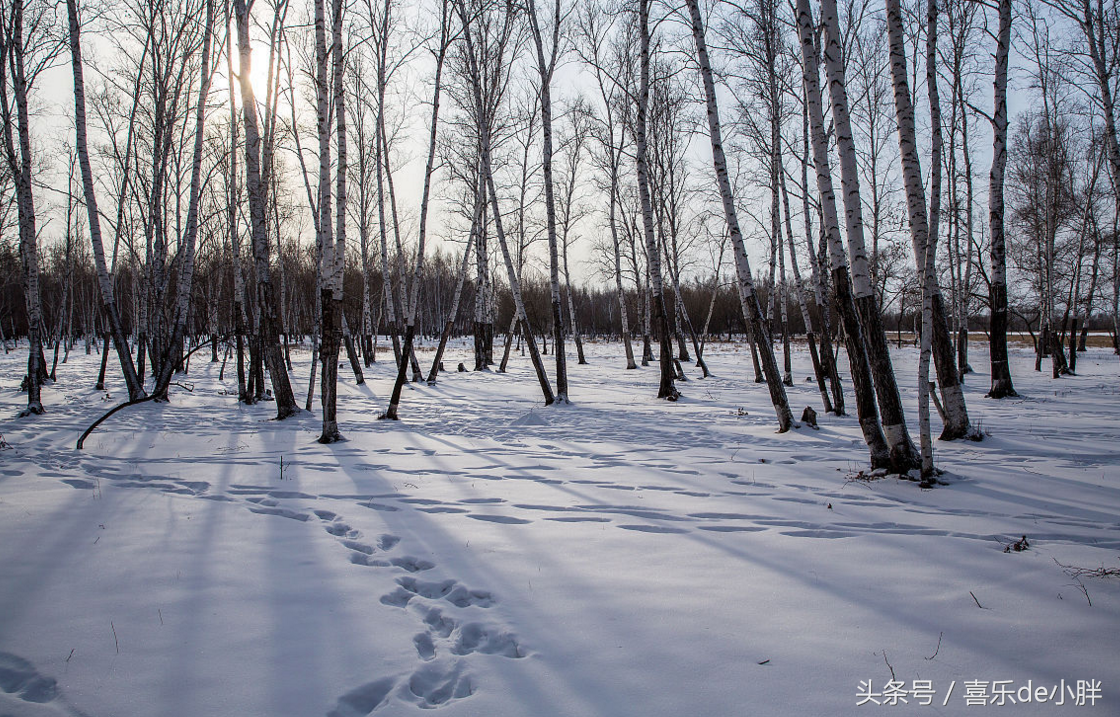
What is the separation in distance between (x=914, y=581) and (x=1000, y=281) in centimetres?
946

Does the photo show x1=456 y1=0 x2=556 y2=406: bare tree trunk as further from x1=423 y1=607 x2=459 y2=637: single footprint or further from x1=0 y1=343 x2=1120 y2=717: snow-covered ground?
x1=423 y1=607 x2=459 y2=637: single footprint

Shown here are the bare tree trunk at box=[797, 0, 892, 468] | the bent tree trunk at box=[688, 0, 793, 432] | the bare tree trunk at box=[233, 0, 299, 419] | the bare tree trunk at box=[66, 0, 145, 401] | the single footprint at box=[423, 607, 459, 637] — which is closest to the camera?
the single footprint at box=[423, 607, 459, 637]

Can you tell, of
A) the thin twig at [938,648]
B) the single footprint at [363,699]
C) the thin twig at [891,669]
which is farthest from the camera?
the thin twig at [938,648]

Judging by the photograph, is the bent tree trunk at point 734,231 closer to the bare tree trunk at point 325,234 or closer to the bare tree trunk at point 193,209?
the bare tree trunk at point 325,234

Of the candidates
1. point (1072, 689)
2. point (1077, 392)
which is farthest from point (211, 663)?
point (1077, 392)

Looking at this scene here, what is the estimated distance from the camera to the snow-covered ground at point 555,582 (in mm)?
2006

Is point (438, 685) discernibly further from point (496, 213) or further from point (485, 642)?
point (496, 213)

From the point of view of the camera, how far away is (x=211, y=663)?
2137 millimetres

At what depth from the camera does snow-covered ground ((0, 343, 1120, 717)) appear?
2006mm

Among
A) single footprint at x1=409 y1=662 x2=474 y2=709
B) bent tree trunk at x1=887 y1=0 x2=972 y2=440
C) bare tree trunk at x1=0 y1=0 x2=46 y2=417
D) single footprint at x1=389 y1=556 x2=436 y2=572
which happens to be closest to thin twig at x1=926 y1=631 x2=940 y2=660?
single footprint at x1=409 y1=662 x2=474 y2=709

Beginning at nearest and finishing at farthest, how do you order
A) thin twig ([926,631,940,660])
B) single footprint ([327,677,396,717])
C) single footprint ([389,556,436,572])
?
1. single footprint ([327,677,396,717])
2. thin twig ([926,631,940,660])
3. single footprint ([389,556,436,572])

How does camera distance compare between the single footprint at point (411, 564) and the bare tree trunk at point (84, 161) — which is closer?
the single footprint at point (411, 564)

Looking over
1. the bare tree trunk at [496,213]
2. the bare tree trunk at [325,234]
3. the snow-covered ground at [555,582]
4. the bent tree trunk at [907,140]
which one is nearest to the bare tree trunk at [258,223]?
the bare tree trunk at [325,234]

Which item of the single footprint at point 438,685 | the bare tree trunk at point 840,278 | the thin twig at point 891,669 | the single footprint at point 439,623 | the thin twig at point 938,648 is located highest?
the bare tree trunk at point 840,278
